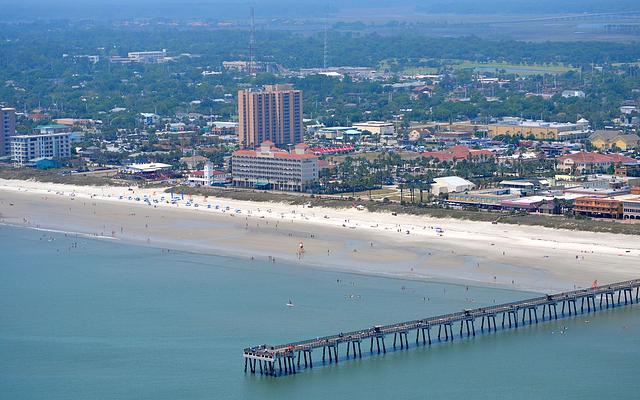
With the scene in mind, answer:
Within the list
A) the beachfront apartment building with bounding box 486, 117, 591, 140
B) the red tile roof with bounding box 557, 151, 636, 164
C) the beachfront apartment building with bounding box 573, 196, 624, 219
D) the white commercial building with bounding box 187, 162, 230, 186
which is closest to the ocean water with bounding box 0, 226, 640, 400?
the beachfront apartment building with bounding box 573, 196, 624, 219

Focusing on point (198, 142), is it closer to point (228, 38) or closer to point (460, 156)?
point (460, 156)

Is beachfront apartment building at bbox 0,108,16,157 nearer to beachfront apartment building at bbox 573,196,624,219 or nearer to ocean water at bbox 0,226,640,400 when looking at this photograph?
ocean water at bbox 0,226,640,400

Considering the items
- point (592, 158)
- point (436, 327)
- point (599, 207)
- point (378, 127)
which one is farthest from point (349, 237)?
point (378, 127)

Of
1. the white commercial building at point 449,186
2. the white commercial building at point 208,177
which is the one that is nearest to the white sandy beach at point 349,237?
the white commercial building at point 208,177

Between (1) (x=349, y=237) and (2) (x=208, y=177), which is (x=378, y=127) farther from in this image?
(1) (x=349, y=237)

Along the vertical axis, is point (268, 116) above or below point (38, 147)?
above

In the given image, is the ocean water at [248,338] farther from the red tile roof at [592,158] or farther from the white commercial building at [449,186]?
the red tile roof at [592,158]
